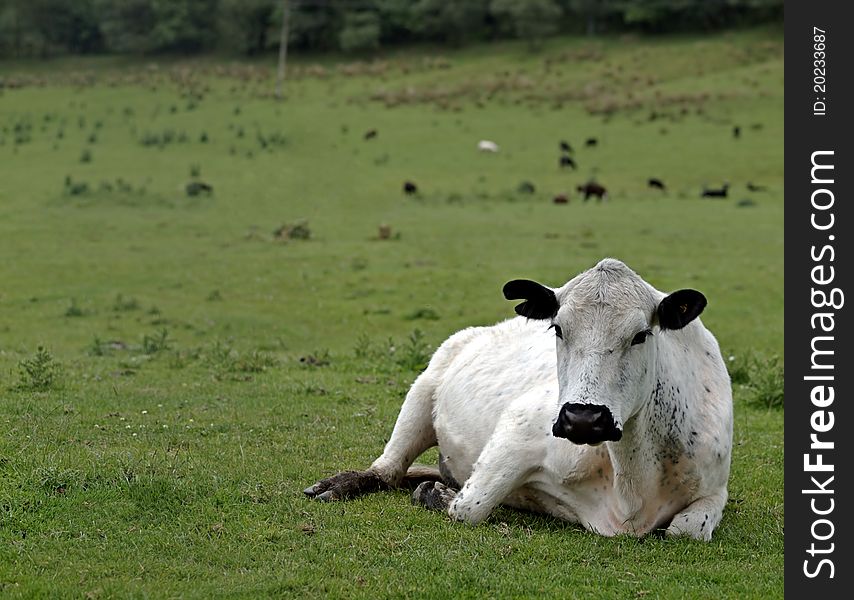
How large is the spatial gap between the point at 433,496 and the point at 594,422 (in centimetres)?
222

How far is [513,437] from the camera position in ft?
26.3

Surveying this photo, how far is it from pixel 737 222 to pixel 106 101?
3497cm

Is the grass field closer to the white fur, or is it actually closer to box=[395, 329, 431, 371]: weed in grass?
box=[395, 329, 431, 371]: weed in grass

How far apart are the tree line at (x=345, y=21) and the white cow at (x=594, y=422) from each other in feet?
248

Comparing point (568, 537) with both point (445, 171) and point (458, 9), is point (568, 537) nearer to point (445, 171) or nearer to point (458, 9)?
point (445, 171)

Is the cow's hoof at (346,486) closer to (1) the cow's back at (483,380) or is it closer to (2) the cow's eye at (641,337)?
(1) the cow's back at (483,380)

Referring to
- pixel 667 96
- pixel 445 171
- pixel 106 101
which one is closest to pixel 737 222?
pixel 445 171

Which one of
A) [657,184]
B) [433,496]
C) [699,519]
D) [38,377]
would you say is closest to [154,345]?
[38,377]

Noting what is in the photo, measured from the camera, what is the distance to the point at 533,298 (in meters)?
7.30

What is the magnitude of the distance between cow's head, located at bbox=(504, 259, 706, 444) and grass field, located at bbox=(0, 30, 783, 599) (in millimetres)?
1030

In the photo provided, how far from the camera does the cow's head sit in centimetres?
652

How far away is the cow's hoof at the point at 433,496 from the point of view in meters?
8.19

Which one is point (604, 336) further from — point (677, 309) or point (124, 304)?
point (124, 304)

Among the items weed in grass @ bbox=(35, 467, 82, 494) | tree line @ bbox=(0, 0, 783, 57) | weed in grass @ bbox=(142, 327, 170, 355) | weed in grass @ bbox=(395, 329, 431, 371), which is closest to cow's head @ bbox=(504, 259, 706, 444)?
weed in grass @ bbox=(35, 467, 82, 494)
